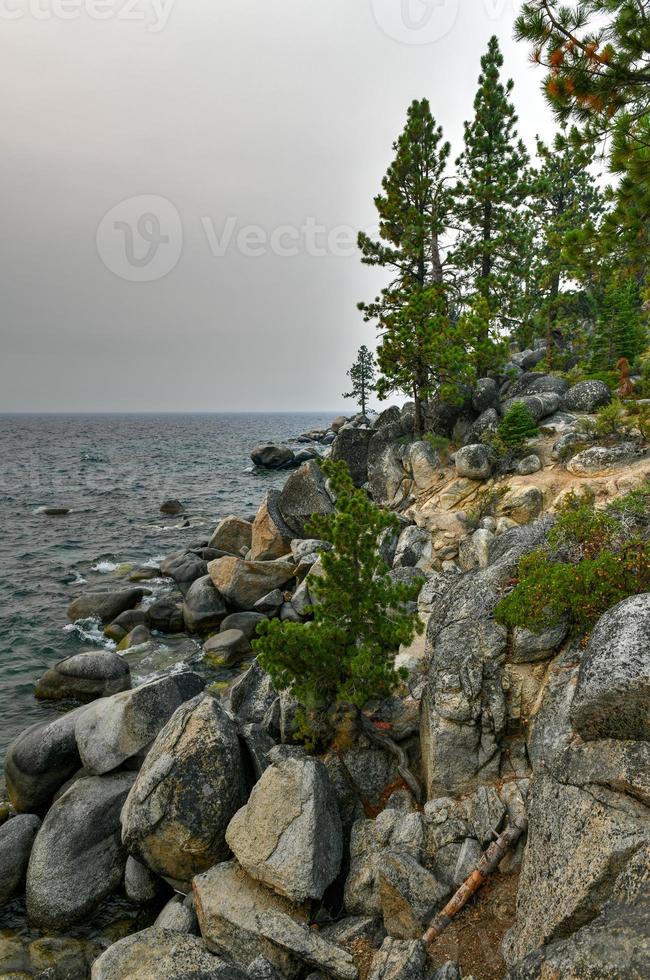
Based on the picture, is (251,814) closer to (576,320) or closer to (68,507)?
(576,320)

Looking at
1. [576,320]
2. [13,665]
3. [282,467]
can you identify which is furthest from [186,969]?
[282,467]

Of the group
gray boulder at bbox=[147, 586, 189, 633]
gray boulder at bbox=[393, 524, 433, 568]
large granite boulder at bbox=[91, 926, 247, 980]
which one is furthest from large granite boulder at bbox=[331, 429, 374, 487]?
large granite boulder at bbox=[91, 926, 247, 980]

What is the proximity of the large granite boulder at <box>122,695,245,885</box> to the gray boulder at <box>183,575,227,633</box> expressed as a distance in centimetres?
1225

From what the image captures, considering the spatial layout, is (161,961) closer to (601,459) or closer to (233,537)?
(601,459)

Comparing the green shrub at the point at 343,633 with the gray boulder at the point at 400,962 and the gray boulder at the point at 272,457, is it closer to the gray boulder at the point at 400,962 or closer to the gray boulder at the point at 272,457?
the gray boulder at the point at 400,962

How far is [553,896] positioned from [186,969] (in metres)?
5.31

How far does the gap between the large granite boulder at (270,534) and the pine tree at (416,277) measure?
903cm

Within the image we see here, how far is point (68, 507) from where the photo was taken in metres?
46.8

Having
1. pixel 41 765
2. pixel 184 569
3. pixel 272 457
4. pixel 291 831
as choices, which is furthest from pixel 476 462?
pixel 272 457

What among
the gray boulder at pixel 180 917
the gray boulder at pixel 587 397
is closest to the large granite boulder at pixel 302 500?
the gray boulder at pixel 587 397

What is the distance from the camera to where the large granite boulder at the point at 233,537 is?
3036 cm

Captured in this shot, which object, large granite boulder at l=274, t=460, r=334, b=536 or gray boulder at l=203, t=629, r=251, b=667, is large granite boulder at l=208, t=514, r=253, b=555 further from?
gray boulder at l=203, t=629, r=251, b=667

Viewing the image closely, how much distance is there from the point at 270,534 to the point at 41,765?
55.0ft

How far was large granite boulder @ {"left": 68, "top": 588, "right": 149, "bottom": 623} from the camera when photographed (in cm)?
2327
